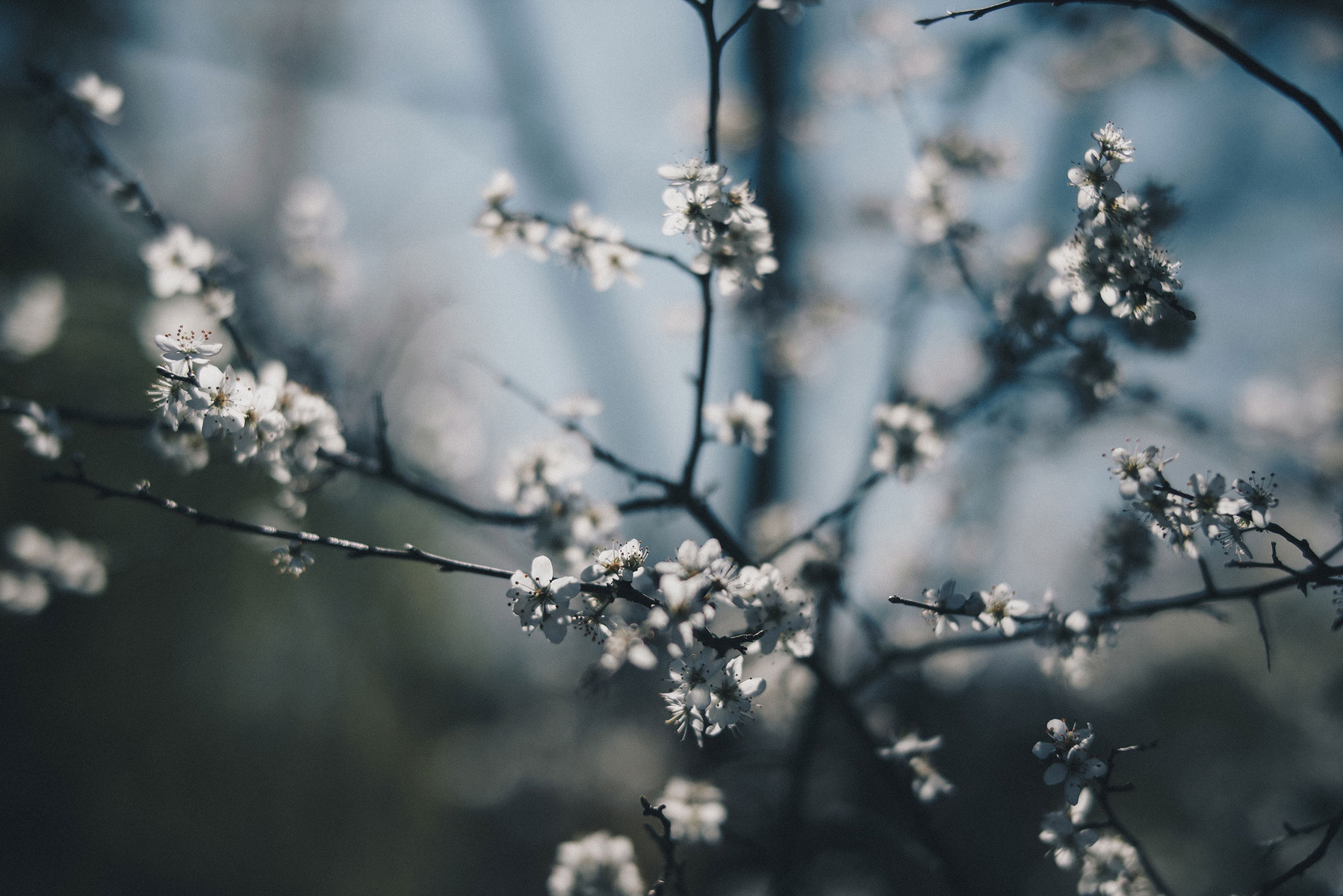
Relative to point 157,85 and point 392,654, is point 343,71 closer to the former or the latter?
point 157,85

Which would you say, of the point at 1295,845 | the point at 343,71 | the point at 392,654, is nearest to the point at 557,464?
the point at 343,71

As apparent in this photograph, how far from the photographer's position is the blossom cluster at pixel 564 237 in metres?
1.67

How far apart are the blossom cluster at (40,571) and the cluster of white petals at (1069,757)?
2904 millimetres

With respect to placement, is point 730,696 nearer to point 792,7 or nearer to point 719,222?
point 719,222

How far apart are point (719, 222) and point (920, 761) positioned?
135cm

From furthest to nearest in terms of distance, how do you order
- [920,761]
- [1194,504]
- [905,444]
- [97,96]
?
[905,444], [97,96], [920,761], [1194,504]

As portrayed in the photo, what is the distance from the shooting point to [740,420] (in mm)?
1902

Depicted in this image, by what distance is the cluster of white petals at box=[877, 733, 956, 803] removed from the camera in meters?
1.56

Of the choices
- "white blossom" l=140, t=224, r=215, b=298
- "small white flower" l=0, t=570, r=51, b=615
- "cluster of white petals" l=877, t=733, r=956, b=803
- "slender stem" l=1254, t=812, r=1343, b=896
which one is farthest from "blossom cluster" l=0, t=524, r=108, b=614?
"slender stem" l=1254, t=812, r=1343, b=896

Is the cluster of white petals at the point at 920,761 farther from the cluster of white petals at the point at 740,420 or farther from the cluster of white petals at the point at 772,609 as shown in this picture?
the cluster of white petals at the point at 740,420

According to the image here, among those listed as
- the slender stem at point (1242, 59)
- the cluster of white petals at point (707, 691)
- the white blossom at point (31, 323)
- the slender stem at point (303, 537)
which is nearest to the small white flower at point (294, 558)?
the slender stem at point (303, 537)

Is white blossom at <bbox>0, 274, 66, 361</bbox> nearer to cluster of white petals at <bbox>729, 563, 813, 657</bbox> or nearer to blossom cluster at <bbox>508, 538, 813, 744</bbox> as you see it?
blossom cluster at <bbox>508, 538, 813, 744</bbox>

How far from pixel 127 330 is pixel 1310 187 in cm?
587

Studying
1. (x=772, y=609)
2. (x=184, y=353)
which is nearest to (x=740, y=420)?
(x=772, y=609)
